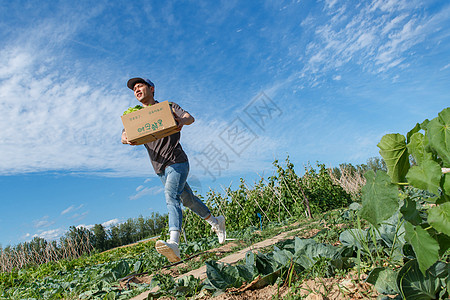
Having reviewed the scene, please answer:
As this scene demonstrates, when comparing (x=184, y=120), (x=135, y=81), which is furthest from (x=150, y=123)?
(x=135, y=81)

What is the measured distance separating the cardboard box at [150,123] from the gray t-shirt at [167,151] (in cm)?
16

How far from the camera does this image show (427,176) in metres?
0.77

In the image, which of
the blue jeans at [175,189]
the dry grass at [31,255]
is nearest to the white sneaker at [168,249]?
the blue jeans at [175,189]

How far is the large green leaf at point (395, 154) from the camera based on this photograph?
0.88m

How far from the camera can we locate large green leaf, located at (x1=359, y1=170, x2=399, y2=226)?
81cm

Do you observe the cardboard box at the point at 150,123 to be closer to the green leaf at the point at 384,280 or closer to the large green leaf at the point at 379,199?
the green leaf at the point at 384,280

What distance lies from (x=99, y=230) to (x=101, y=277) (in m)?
16.0

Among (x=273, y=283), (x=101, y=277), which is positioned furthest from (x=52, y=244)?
(x=273, y=283)

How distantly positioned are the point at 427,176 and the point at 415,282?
0.57 m

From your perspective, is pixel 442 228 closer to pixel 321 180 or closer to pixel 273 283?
pixel 273 283

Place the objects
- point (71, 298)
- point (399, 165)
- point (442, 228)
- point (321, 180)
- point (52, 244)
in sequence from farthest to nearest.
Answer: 1. point (52, 244)
2. point (321, 180)
3. point (71, 298)
4. point (399, 165)
5. point (442, 228)

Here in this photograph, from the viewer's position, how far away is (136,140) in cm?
327

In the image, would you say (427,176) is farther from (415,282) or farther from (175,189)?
(175,189)

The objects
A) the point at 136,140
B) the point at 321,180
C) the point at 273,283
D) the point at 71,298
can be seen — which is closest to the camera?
the point at 273,283
